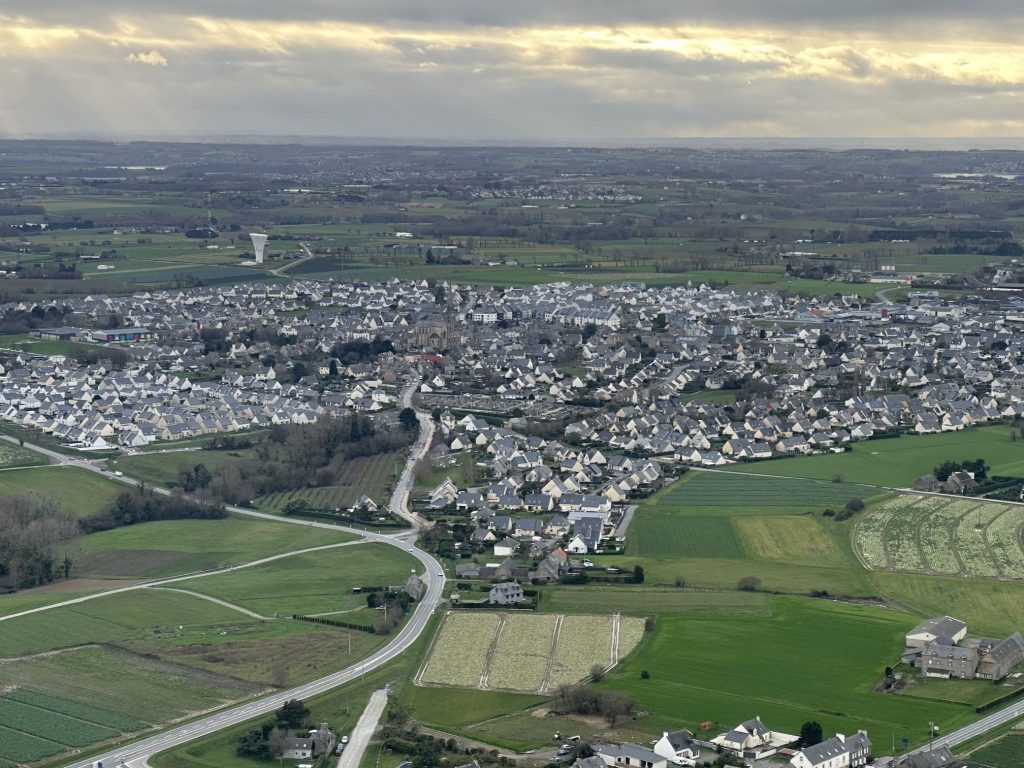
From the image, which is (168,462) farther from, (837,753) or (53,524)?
(837,753)

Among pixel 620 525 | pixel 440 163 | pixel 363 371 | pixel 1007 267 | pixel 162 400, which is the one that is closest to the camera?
pixel 620 525

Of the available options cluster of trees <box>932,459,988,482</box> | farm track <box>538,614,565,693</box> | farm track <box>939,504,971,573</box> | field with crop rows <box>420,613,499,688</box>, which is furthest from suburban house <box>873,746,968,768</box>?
cluster of trees <box>932,459,988,482</box>

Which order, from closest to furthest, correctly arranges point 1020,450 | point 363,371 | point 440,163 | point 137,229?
1. point 1020,450
2. point 363,371
3. point 137,229
4. point 440,163

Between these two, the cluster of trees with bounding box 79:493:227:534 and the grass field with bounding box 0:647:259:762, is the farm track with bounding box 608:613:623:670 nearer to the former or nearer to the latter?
the grass field with bounding box 0:647:259:762

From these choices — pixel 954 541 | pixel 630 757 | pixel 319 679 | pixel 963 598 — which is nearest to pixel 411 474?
pixel 954 541

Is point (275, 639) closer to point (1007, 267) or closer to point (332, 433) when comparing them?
point (332, 433)

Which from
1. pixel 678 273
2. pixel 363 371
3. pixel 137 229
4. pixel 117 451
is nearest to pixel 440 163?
pixel 137 229
